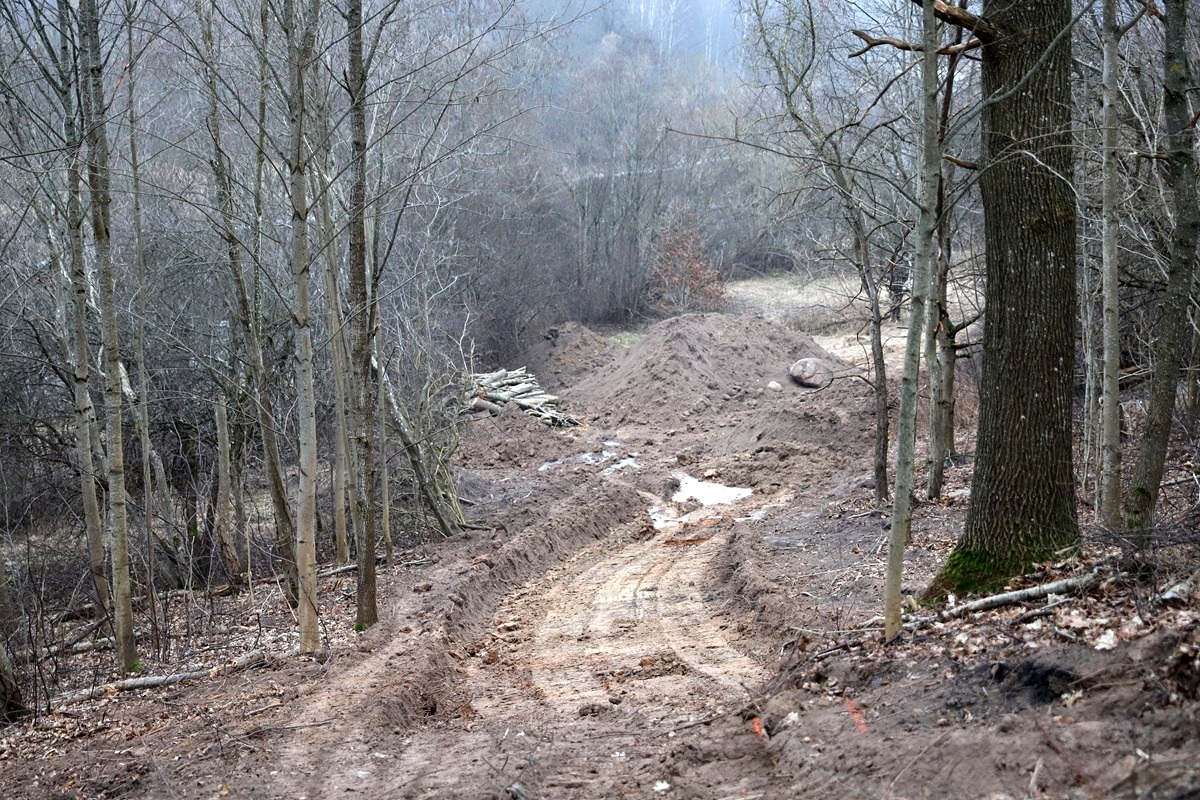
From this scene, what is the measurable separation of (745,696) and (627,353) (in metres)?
26.0

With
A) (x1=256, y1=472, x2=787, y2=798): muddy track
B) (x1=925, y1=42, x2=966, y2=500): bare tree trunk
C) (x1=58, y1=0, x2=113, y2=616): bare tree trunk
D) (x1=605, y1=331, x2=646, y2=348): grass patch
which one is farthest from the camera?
(x1=605, y1=331, x2=646, y2=348): grass patch

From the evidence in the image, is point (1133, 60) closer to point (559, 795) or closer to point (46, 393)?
point (559, 795)

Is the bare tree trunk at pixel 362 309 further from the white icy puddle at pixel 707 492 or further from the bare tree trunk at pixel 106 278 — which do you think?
the white icy puddle at pixel 707 492

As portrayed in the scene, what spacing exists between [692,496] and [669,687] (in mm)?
11796

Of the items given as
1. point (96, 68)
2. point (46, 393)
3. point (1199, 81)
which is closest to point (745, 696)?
point (96, 68)

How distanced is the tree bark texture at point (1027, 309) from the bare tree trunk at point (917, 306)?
92 centimetres

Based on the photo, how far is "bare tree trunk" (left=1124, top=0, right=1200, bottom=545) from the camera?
21.2 feet

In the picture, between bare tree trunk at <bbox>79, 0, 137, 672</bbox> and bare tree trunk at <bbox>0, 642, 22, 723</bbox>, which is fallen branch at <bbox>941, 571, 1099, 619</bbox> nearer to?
bare tree trunk at <bbox>79, 0, 137, 672</bbox>

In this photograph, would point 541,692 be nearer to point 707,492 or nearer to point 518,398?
point 707,492

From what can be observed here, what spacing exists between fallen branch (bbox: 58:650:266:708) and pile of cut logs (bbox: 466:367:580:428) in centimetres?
1672

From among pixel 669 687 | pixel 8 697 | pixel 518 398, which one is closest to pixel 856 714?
pixel 669 687

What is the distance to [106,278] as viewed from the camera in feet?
26.7

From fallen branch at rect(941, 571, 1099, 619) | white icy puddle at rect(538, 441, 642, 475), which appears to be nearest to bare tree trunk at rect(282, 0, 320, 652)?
fallen branch at rect(941, 571, 1099, 619)

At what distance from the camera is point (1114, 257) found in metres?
7.30
